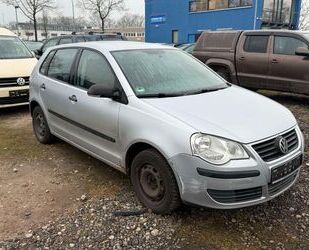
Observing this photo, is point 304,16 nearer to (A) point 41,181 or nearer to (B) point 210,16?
(B) point 210,16

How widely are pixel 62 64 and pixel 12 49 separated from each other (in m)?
4.42

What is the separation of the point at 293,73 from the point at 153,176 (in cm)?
576

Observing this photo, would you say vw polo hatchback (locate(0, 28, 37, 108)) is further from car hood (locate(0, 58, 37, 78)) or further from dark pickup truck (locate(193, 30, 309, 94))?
dark pickup truck (locate(193, 30, 309, 94))

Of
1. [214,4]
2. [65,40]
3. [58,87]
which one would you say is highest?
[214,4]

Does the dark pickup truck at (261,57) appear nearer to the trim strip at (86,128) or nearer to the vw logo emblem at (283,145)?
the vw logo emblem at (283,145)

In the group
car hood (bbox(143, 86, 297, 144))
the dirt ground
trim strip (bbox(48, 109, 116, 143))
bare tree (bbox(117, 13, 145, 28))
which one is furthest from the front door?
bare tree (bbox(117, 13, 145, 28))

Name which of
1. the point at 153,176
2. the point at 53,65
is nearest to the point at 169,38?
the point at 53,65

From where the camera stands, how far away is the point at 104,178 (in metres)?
4.50

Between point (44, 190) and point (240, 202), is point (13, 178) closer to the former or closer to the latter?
point (44, 190)

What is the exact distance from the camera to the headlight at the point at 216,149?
304 centimetres

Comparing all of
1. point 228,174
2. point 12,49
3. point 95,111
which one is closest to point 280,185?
point 228,174

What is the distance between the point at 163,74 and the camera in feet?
13.7

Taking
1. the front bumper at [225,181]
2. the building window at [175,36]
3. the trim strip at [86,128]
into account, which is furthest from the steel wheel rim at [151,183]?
the building window at [175,36]

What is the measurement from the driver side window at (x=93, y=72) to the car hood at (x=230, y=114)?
0.67 metres
